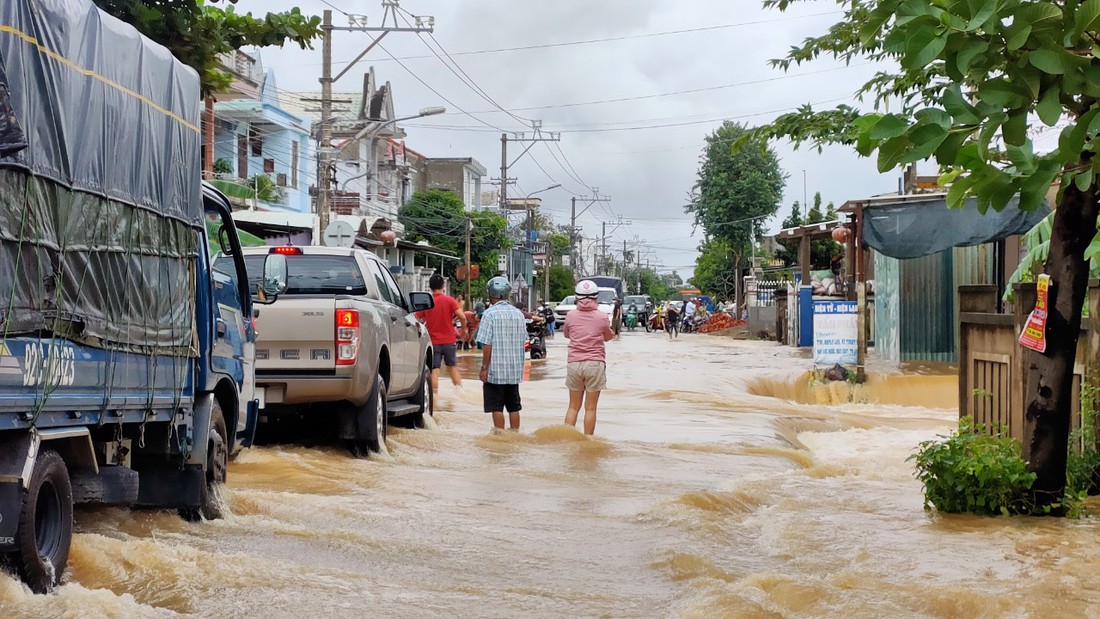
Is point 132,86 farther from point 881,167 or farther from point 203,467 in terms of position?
point 881,167

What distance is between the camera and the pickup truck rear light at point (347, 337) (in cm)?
1005

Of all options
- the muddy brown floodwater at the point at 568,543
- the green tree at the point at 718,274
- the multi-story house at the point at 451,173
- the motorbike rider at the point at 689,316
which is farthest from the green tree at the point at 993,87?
the multi-story house at the point at 451,173

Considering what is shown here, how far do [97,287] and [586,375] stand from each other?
25.6ft

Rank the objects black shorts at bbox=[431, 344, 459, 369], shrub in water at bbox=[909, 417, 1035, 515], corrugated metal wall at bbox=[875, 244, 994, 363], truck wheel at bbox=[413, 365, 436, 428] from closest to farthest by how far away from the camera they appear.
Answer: shrub in water at bbox=[909, 417, 1035, 515], truck wheel at bbox=[413, 365, 436, 428], black shorts at bbox=[431, 344, 459, 369], corrugated metal wall at bbox=[875, 244, 994, 363]

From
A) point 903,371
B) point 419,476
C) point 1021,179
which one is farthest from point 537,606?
point 903,371

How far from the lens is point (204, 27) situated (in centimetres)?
1064

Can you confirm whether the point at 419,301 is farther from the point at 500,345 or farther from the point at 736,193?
the point at 736,193

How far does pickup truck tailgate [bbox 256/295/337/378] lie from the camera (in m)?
10.0

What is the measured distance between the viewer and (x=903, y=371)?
68.2ft

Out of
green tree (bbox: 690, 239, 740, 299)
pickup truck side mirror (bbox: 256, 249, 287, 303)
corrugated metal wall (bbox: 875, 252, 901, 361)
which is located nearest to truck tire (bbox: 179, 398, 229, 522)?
pickup truck side mirror (bbox: 256, 249, 287, 303)

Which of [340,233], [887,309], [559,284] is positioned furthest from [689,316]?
[340,233]

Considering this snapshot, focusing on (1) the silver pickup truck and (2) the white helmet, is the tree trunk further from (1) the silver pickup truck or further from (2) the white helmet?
(2) the white helmet

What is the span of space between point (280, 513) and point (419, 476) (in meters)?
2.38

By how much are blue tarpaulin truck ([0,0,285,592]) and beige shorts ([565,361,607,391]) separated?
557 cm
